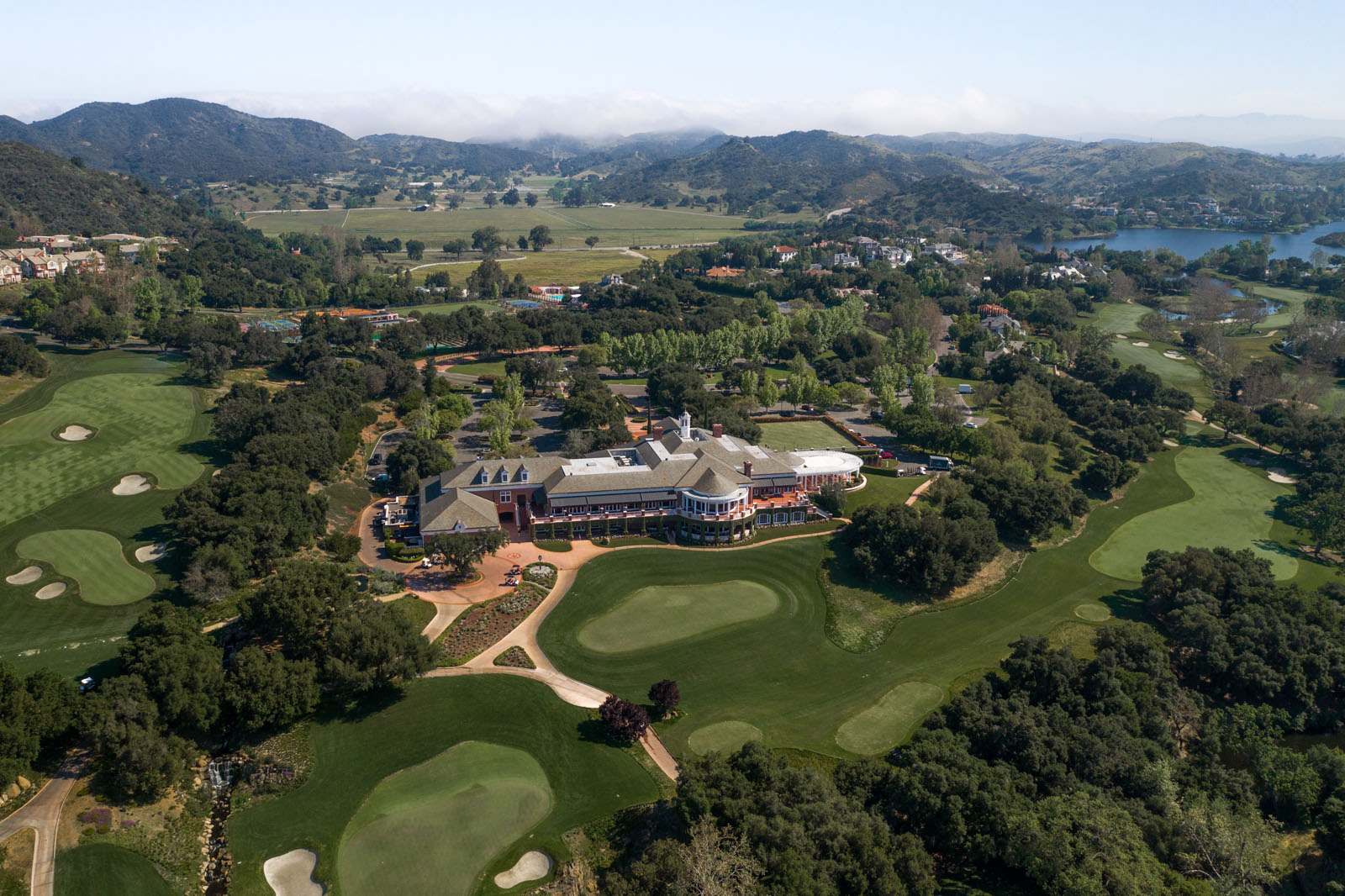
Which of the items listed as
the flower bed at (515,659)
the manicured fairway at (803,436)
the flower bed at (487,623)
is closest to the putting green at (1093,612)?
the manicured fairway at (803,436)

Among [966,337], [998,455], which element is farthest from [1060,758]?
[966,337]

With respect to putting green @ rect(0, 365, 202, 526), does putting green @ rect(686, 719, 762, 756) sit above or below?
below

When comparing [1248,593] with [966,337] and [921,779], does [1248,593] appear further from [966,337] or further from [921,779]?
[966,337]

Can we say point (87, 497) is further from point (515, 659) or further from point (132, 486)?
point (515, 659)

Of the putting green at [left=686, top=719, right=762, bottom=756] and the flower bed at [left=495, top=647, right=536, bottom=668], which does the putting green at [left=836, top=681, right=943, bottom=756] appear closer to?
the putting green at [left=686, top=719, right=762, bottom=756]

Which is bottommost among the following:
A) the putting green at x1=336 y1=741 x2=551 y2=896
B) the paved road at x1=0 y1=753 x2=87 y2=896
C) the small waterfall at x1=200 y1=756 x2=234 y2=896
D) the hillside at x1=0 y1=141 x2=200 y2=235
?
the putting green at x1=336 y1=741 x2=551 y2=896

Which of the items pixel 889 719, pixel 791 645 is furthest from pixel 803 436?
pixel 889 719

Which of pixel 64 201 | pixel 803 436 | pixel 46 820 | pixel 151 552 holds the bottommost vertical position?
pixel 46 820

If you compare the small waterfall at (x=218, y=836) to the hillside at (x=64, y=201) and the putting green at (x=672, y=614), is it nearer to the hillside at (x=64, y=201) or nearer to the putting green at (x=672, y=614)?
the putting green at (x=672, y=614)

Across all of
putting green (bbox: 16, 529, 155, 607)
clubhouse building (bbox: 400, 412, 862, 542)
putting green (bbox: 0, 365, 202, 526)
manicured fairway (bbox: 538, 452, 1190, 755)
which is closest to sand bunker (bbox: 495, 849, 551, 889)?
manicured fairway (bbox: 538, 452, 1190, 755)
